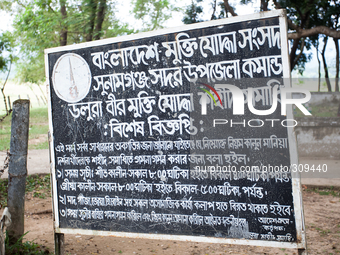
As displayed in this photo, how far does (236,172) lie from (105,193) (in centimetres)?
115

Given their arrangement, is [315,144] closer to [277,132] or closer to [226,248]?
[226,248]

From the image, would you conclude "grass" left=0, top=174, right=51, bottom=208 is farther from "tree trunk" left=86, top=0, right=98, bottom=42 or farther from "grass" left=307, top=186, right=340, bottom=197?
"grass" left=307, top=186, right=340, bottom=197

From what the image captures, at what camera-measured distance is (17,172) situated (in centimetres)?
299

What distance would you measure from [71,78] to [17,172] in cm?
112

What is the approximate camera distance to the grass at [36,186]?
202 inches

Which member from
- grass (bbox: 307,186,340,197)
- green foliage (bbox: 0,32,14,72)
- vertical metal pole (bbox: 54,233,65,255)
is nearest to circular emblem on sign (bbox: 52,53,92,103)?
vertical metal pole (bbox: 54,233,65,255)

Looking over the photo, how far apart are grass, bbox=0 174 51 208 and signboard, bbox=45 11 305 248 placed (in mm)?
2885

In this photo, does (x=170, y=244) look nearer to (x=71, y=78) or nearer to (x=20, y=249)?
(x=20, y=249)

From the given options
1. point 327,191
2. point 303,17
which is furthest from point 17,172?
point 303,17

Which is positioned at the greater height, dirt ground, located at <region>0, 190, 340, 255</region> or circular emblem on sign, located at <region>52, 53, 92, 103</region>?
circular emblem on sign, located at <region>52, 53, 92, 103</region>

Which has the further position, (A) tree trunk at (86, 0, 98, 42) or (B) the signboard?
(A) tree trunk at (86, 0, 98, 42)

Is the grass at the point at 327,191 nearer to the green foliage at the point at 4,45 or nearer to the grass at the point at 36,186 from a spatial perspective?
the grass at the point at 36,186

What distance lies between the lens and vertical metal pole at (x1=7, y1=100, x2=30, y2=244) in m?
2.98

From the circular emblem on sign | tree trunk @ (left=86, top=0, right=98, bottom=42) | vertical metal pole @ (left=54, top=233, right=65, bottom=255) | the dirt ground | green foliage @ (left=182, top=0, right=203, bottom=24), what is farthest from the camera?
green foliage @ (left=182, top=0, right=203, bottom=24)
